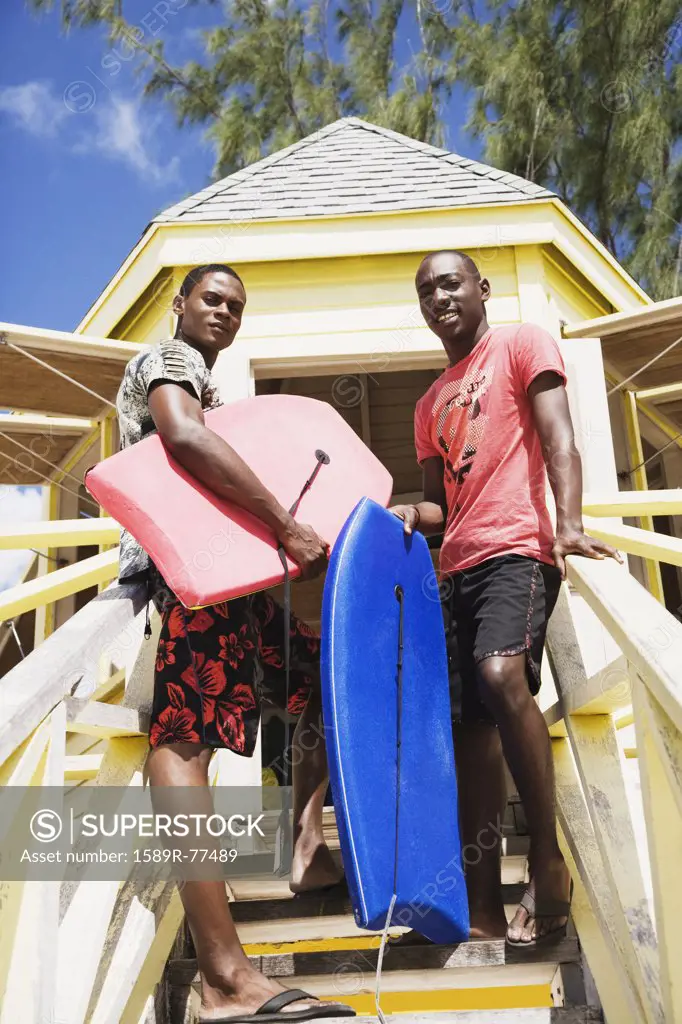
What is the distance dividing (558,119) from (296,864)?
39.2ft

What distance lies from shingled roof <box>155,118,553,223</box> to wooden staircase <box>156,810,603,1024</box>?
3.73m

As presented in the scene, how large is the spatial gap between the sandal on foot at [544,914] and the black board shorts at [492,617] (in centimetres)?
47

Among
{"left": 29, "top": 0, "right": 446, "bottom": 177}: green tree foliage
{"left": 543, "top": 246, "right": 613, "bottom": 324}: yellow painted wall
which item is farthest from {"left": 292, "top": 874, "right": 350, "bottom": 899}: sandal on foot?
{"left": 29, "top": 0, "right": 446, "bottom": 177}: green tree foliage

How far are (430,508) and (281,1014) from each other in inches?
56.8

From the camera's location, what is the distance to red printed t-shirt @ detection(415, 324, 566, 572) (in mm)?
2582

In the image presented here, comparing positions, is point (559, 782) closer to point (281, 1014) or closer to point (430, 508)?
point (430, 508)

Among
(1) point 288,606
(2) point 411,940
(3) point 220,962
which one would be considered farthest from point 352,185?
(3) point 220,962

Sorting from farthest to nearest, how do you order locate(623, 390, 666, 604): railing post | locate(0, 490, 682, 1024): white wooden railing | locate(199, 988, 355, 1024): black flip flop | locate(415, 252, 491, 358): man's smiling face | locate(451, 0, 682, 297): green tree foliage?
locate(451, 0, 682, 297): green tree foliage
locate(623, 390, 666, 604): railing post
locate(415, 252, 491, 358): man's smiling face
locate(199, 988, 355, 1024): black flip flop
locate(0, 490, 682, 1024): white wooden railing

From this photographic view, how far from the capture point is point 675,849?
1.77 metres

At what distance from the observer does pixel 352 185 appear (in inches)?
237

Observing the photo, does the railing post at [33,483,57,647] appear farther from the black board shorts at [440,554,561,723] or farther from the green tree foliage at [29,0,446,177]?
the green tree foliage at [29,0,446,177]

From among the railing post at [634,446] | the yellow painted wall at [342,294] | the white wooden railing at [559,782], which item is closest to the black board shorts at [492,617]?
the white wooden railing at [559,782]

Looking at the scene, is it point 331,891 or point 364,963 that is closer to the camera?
point 364,963

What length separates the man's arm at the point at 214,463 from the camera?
228 centimetres
